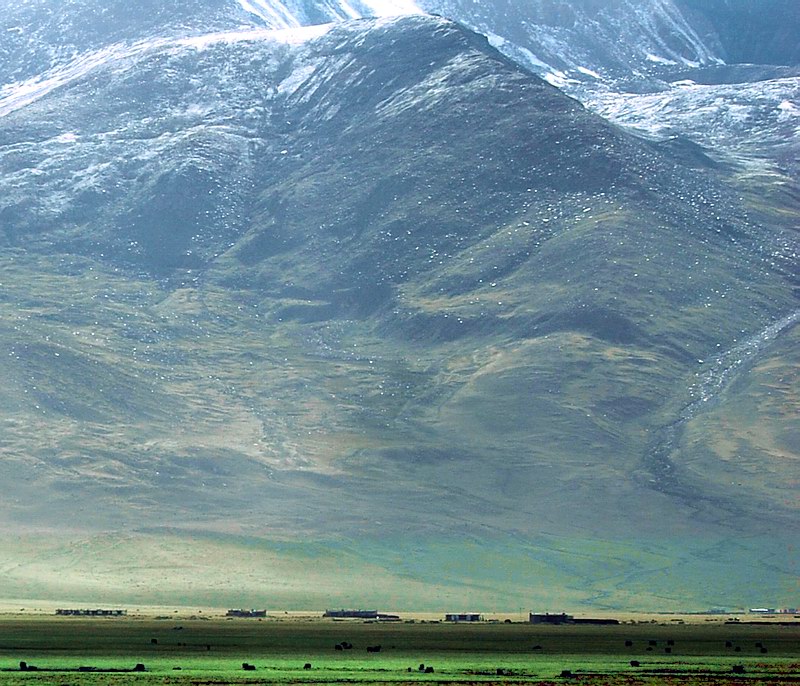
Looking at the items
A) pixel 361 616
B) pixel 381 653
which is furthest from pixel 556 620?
pixel 381 653

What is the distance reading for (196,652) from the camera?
9200 cm

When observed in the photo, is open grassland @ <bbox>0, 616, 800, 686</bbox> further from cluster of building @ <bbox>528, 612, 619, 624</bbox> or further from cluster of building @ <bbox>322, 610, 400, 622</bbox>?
cluster of building @ <bbox>322, 610, 400, 622</bbox>

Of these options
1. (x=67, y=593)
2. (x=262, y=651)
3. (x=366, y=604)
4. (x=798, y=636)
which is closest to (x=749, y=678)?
(x=262, y=651)

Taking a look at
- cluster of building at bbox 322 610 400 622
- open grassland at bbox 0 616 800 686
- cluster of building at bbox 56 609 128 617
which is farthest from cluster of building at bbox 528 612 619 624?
cluster of building at bbox 56 609 128 617

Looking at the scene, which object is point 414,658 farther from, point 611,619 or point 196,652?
point 611,619

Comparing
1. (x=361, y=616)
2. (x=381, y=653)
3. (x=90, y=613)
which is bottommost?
(x=381, y=653)

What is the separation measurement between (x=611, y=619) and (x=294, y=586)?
1710 inches

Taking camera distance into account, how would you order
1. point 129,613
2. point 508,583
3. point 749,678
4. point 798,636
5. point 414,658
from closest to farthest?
point 749,678 → point 414,658 → point 798,636 → point 129,613 → point 508,583

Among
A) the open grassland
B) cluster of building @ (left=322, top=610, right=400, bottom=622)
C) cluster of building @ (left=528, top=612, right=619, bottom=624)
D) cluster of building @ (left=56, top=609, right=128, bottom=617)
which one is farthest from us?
cluster of building @ (left=322, top=610, right=400, bottom=622)

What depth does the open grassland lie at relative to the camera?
77812 millimetres

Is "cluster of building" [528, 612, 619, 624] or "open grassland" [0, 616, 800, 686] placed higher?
"cluster of building" [528, 612, 619, 624]

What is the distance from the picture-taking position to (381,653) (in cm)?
9488

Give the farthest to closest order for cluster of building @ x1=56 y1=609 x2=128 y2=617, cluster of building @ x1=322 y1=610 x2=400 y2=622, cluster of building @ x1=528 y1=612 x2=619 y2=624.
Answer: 1. cluster of building @ x1=322 y1=610 x2=400 y2=622
2. cluster of building @ x1=528 y1=612 x2=619 y2=624
3. cluster of building @ x1=56 y1=609 x2=128 y2=617

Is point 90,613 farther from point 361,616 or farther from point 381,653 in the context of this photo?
point 381,653
